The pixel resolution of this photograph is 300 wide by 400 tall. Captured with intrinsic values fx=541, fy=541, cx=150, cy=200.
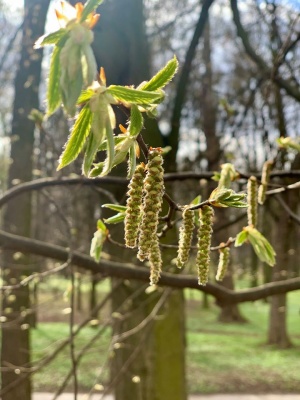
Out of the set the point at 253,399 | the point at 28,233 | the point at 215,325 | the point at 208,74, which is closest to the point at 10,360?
the point at 28,233

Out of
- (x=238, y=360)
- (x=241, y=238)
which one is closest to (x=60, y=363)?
(x=238, y=360)

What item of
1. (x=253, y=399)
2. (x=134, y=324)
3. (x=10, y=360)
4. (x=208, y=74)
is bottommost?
(x=253, y=399)

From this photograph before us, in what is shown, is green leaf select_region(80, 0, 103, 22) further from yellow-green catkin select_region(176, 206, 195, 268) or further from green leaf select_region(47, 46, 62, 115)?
yellow-green catkin select_region(176, 206, 195, 268)

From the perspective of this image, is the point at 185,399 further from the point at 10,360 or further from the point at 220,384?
the point at 220,384

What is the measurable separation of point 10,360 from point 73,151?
500 centimetres

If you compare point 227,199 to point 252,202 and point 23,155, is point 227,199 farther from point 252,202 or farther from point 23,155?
point 23,155

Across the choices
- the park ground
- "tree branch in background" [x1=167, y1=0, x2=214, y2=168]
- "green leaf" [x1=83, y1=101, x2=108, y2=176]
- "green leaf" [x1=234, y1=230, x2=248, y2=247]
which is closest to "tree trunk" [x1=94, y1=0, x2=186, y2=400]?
"tree branch in background" [x1=167, y1=0, x2=214, y2=168]

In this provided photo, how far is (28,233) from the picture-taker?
5566mm

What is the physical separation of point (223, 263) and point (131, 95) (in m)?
0.64

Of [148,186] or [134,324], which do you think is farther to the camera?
[134,324]

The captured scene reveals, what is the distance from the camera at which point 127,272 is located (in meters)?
2.11

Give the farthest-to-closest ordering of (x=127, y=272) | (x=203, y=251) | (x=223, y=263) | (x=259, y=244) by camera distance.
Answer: (x=127, y=272) → (x=259, y=244) → (x=223, y=263) → (x=203, y=251)

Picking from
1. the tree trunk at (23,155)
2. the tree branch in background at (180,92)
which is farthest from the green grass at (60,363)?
the tree branch in background at (180,92)

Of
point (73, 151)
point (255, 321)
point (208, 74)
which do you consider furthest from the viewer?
point (255, 321)
